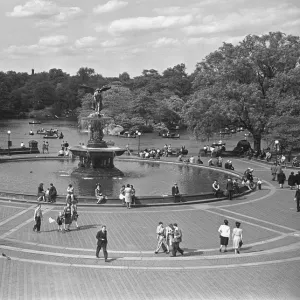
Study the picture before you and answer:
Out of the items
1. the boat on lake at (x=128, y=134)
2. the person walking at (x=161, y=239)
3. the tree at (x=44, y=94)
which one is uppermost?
the tree at (x=44, y=94)

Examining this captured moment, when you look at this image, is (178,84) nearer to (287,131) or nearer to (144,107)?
(144,107)

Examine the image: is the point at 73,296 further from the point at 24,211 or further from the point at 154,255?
the point at 24,211

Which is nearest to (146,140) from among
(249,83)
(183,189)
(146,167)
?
(249,83)

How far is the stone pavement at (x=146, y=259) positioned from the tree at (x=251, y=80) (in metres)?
29.7

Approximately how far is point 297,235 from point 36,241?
11.1m

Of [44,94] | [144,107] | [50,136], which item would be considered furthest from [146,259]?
[44,94]

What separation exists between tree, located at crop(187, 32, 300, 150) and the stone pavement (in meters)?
29.7

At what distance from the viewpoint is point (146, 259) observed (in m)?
19.1

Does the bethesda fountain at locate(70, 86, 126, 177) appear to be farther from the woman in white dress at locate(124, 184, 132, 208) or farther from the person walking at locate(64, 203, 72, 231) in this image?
the person walking at locate(64, 203, 72, 231)

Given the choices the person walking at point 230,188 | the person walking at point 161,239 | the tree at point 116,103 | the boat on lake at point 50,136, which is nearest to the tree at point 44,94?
the tree at point 116,103

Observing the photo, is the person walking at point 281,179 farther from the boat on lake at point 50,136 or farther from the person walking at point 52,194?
the boat on lake at point 50,136

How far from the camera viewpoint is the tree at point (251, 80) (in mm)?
56844

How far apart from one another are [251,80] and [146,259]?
44.6m

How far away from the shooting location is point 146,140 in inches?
3780
